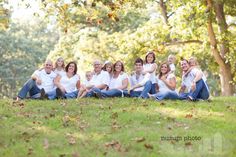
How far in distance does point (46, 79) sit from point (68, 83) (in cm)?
69

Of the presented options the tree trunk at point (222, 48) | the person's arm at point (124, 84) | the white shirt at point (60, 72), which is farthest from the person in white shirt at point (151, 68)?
the tree trunk at point (222, 48)

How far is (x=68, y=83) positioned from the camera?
14688mm

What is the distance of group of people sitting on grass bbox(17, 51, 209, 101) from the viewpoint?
1399 cm

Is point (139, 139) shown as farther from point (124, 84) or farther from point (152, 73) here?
point (124, 84)

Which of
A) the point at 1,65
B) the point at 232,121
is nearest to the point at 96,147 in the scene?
the point at 232,121

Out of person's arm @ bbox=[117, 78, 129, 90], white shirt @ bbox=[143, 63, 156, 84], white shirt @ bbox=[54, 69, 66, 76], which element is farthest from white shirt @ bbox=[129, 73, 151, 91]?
white shirt @ bbox=[54, 69, 66, 76]

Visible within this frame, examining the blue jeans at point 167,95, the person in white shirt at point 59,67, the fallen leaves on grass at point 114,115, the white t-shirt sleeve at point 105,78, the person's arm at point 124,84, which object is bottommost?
the fallen leaves on grass at point 114,115

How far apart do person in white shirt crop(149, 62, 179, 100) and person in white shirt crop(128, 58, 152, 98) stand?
25 cm

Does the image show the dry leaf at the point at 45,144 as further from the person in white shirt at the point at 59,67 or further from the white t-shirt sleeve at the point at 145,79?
the person in white shirt at the point at 59,67

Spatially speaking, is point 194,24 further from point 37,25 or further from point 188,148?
point 37,25

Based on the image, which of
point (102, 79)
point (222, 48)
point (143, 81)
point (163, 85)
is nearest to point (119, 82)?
point (102, 79)

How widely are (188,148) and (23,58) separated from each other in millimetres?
49795

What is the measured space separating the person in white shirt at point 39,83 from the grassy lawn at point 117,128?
44.2 inches

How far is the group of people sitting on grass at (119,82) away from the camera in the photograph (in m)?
14.0
